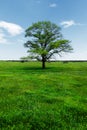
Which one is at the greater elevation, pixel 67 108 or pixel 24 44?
pixel 24 44

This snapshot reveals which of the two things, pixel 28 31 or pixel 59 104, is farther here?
pixel 28 31

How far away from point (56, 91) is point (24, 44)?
163ft

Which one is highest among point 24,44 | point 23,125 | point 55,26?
point 55,26

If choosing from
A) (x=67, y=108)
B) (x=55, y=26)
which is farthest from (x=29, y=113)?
(x=55, y=26)

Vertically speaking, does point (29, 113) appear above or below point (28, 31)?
below

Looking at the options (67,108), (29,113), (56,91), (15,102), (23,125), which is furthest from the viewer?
(56,91)

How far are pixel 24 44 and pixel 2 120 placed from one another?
59675 mm

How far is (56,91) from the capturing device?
24.7 meters

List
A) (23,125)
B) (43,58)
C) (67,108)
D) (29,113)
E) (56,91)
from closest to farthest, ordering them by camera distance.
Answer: (23,125), (29,113), (67,108), (56,91), (43,58)

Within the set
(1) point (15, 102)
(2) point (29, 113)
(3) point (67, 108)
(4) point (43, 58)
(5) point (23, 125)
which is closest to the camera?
(5) point (23, 125)

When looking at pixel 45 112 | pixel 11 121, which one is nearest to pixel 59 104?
pixel 45 112

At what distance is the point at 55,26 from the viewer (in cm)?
7325

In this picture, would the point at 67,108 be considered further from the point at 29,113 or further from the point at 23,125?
the point at 23,125

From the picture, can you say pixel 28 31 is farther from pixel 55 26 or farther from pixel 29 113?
pixel 29 113
